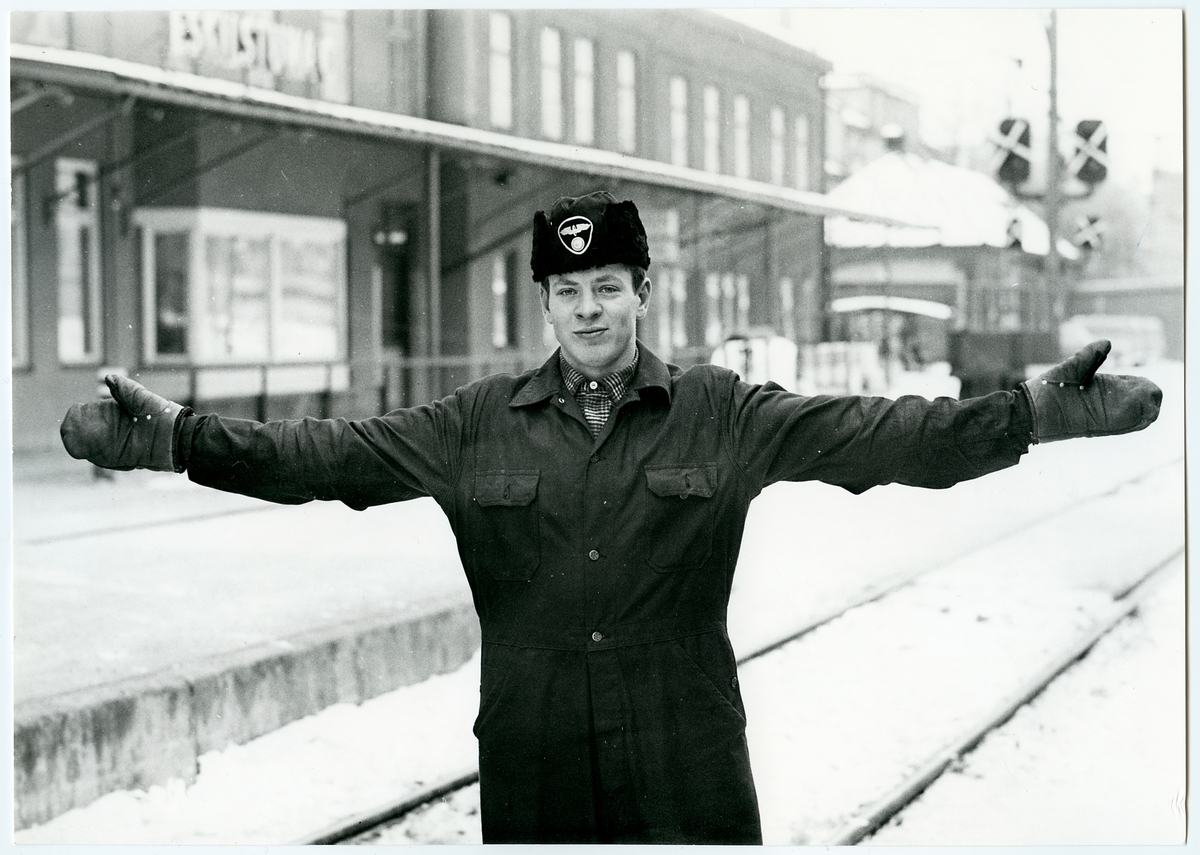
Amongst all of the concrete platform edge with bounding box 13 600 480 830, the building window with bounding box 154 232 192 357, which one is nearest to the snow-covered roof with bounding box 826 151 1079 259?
the concrete platform edge with bounding box 13 600 480 830

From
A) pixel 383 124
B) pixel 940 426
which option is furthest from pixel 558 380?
pixel 383 124

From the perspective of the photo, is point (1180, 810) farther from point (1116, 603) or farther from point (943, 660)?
point (1116, 603)

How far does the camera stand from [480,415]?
11.3ft

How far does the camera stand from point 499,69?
18.6 ft

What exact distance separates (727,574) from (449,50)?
332cm

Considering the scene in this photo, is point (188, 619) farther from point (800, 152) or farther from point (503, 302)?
point (503, 302)

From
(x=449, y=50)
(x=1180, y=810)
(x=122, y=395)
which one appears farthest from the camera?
(x=449, y=50)

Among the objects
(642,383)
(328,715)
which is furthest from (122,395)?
(328,715)

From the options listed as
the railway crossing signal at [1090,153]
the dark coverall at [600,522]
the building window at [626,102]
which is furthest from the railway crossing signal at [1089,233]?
the dark coverall at [600,522]

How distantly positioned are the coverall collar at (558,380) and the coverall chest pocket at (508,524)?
192mm

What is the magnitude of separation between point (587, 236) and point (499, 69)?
2.56 metres

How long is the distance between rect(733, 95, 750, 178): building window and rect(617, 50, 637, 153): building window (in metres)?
0.44

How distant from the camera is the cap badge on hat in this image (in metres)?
3.36

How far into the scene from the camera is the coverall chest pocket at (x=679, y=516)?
11.0 ft
